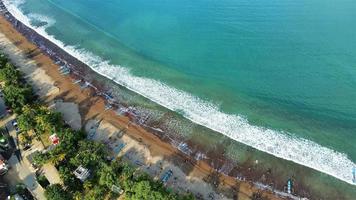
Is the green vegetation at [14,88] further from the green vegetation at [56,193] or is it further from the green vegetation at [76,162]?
the green vegetation at [56,193]

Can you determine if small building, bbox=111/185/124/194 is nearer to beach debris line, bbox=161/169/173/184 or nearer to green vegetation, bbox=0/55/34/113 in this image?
beach debris line, bbox=161/169/173/184

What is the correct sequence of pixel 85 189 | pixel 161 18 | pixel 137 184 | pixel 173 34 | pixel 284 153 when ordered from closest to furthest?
pixel 137 184 < pixel 85 189 < pixel 284 153 < pixel 173 34 < pixel 161 18

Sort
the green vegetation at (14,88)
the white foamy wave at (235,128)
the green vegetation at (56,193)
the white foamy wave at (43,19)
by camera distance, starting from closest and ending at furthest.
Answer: the green vegetation at (56,193), the white foamy wave at (235,128), the green vegetation at (14,88), the white foamy wave at (43,19)

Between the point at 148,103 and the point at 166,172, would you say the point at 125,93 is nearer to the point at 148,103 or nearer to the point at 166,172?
the point at 148,103

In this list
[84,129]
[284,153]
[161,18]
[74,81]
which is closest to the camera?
[284,153]

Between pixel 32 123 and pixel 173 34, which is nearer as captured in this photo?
pixel 32 123

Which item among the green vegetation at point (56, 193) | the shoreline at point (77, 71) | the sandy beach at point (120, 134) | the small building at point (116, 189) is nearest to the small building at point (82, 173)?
the green vegetation at point (56, 193)

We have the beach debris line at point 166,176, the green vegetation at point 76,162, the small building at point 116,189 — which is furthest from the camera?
the beach debris line at point 166,176

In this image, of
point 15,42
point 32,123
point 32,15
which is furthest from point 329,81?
point 32,15
